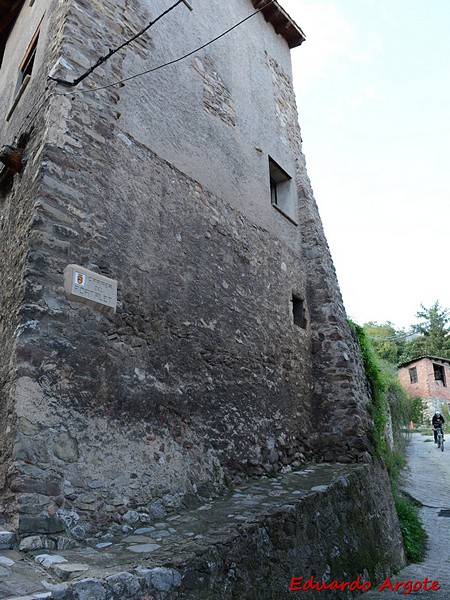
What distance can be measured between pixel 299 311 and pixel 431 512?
4.68 m

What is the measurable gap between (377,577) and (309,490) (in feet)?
4.42

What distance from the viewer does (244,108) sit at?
6.92 meters

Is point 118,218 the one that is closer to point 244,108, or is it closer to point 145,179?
point 145,179

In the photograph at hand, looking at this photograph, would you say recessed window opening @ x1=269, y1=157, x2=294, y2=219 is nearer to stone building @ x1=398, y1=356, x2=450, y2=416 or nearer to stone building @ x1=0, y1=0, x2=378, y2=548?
stone building @ x1=0, y1=0, x2=378, y2=548

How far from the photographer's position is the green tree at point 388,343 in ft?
105

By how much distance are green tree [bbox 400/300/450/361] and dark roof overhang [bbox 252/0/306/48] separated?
2672 centimetres

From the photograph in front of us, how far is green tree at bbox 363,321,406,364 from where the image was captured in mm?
32031

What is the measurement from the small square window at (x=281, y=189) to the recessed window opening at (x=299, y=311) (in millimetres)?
1270

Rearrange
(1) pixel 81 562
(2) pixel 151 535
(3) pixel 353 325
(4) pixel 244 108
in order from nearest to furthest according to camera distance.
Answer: (1) pixel 81 562, (2) pixel 151 535, (4) pixel 244 108, (3) pixel 353 325

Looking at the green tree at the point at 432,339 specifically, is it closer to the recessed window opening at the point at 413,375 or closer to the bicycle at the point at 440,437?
the recessed window opening at the point at 413,375

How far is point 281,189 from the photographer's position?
25.3 ft

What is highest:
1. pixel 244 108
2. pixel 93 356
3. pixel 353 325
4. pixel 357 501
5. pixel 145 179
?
pixel 244 108

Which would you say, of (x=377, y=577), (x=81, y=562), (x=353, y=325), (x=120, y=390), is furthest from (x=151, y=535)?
(x=353, y=325)

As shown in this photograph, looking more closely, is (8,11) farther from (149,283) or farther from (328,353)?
(328,353)
